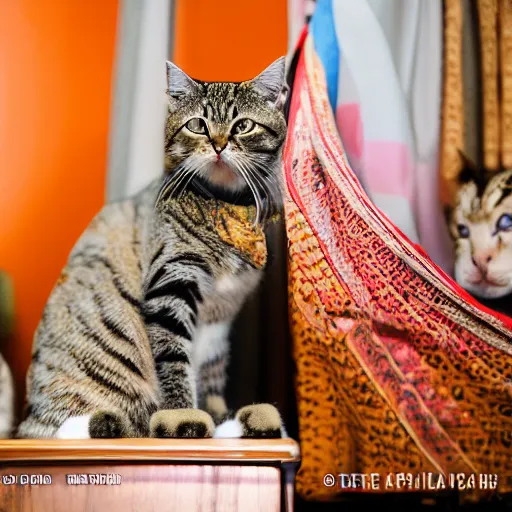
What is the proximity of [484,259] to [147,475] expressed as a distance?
76cm

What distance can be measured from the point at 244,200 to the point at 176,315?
267mm

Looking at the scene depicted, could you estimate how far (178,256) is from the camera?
43.3 inches

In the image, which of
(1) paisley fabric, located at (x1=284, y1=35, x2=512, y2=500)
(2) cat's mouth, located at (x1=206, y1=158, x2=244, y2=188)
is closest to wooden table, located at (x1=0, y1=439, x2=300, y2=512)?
(1) paisley fabric, located at (x1=284, y1=35, x2=512, y2=500)

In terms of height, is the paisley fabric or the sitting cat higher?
the sitting cat

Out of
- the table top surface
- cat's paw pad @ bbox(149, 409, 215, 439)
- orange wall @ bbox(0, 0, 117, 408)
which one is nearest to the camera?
the table top surface

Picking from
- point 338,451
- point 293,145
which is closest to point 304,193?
point 293,145

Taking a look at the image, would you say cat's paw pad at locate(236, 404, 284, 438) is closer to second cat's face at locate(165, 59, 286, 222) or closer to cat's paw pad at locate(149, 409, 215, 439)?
cat's paw pad at locate(149, 409, 215, 439)

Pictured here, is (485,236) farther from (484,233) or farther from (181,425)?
(181,425)

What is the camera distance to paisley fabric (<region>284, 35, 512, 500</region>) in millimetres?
1099

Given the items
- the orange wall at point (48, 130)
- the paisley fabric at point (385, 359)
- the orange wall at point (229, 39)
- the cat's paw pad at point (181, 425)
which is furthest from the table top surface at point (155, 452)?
the orange wall at point (229, 39)

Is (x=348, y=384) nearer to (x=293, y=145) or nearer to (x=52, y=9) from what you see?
(x=293, y=145)

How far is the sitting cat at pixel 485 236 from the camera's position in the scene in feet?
3.76

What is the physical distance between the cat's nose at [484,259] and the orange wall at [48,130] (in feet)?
2.59

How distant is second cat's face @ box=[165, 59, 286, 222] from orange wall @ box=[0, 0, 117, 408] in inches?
7.0
